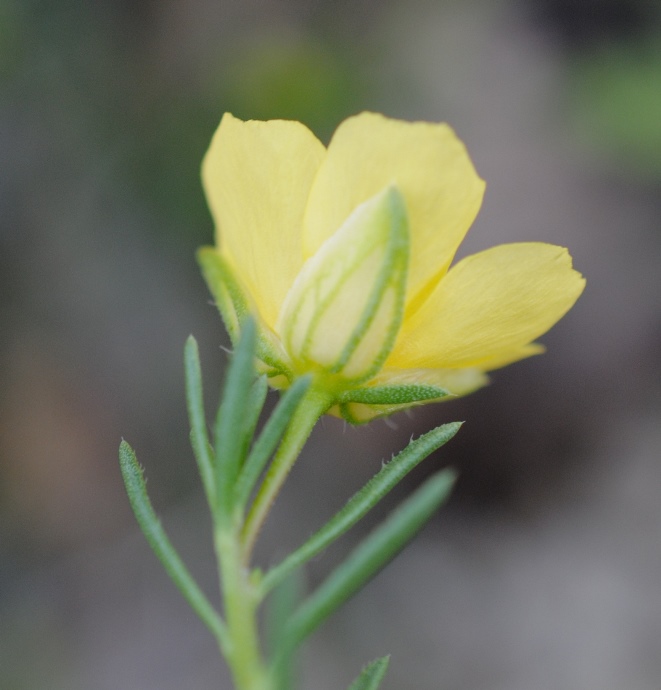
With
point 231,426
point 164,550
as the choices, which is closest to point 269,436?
point 231,426

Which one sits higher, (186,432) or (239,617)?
(186,432)

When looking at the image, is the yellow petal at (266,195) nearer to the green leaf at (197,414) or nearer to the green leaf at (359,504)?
the green leaf at (197,414)

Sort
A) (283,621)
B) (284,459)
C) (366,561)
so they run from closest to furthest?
1. (366,561)
2. (283,621)
3. (284,459)

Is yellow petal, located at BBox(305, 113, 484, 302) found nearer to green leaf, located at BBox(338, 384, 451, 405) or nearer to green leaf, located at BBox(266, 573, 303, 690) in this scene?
green leaf, located at BBox(338, 384, 451, 405)

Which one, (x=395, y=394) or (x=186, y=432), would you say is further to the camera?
(x=186, y=432)

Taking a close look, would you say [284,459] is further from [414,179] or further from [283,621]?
[414,179]

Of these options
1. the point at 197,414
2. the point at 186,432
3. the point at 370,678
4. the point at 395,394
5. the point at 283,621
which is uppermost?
the point at 186,432

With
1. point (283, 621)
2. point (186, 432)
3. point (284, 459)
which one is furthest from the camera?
point (186, 432)
